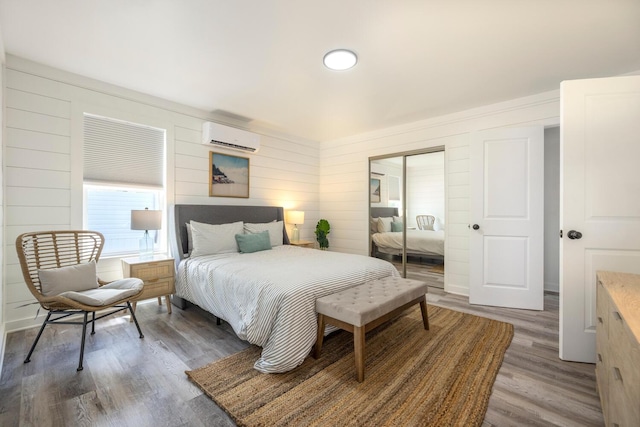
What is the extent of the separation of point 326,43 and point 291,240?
10.9ft

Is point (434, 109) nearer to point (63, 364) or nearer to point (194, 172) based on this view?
point (194, 172)

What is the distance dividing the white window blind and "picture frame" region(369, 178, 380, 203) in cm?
320

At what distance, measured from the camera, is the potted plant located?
17.2 feet

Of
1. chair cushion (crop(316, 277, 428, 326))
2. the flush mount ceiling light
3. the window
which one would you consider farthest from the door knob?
the window

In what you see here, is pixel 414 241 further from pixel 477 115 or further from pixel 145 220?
pixel 145 220

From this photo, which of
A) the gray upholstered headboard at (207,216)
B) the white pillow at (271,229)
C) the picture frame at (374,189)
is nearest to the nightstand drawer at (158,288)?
the gray upholstered headboard at (207,216)

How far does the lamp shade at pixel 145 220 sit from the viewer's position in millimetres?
3037

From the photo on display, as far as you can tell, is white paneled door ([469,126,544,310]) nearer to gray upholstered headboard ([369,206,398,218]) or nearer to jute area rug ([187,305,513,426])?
jute area rug ([187,305,513,426])

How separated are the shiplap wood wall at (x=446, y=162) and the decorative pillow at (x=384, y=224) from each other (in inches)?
9.2

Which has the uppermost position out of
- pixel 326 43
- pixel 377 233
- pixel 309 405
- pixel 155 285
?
pixel 326 43

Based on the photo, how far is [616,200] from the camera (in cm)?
202

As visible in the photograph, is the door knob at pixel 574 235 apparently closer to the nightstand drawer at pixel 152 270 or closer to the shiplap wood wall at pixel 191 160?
the shiplap wood wall at pixel 191 160

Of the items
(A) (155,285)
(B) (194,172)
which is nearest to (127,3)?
(B) (194,172)

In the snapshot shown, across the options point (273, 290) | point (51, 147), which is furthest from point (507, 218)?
point (51, 147)
